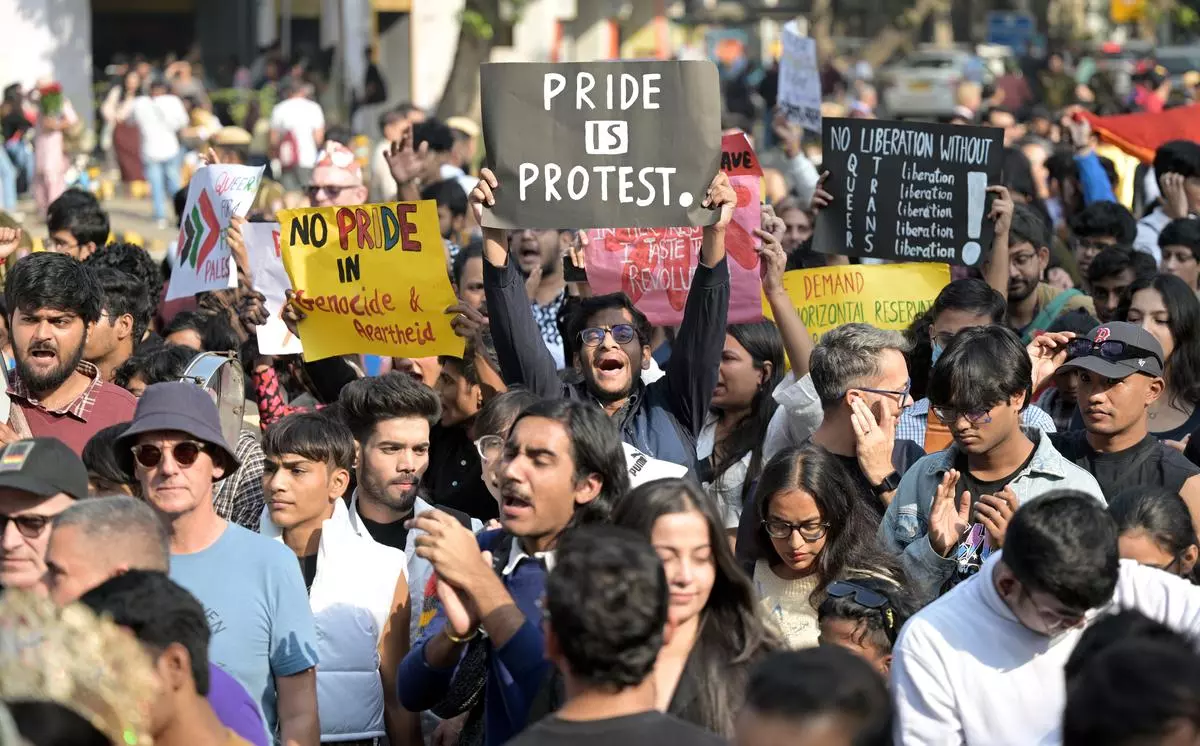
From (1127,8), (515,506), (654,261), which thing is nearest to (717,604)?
(515,506)

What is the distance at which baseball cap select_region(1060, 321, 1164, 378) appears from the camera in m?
5.81

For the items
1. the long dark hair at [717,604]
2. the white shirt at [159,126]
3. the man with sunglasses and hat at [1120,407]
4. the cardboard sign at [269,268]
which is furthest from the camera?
the white shirt at [159,126]

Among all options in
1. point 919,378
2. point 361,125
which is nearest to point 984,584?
point 919,378

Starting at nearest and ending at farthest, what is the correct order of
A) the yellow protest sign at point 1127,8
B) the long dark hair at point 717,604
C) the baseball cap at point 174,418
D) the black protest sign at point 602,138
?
the long dark hair at point 717,604 → the baseball cap at point 174,418 → the black protest sign at point 602,138 → the yellow protest sign at point 1127,8

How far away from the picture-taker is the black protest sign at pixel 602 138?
253 inches

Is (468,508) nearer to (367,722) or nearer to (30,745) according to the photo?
(367,722)

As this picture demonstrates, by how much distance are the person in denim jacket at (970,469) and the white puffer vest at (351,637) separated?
1.58 metres

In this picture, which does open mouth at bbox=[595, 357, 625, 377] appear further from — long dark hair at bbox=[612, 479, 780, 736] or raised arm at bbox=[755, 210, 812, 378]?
long dark hair at bbox=[612, 479, 780, 736]

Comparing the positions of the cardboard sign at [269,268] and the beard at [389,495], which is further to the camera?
the cardboard sign at [269,268]

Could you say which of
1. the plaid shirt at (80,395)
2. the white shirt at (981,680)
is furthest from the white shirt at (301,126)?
the white shirt at (981,680)

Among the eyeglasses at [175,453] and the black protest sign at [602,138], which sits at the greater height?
the black protest sign at [602,138]

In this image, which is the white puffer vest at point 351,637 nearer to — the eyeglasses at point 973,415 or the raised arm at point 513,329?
the raised arm at point 513,329

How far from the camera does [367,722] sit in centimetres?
540

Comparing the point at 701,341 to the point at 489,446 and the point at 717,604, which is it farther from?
the point at 717,604
